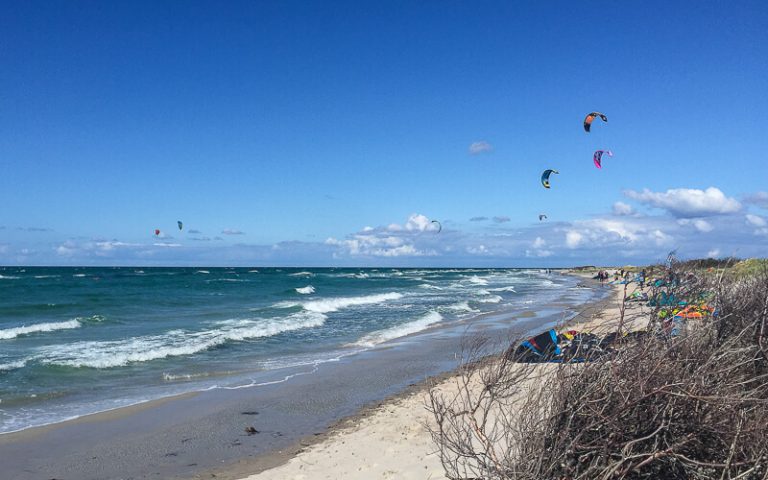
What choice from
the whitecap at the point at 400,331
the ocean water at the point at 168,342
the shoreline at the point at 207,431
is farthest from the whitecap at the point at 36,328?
the shoreline at the point at 207,431

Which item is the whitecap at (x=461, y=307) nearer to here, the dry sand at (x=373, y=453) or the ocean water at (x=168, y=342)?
the ocean water at (x=168, y=342)

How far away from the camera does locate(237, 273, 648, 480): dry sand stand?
6520 mm

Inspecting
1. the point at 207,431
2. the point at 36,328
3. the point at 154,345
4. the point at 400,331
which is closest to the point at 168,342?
the point at 154,345

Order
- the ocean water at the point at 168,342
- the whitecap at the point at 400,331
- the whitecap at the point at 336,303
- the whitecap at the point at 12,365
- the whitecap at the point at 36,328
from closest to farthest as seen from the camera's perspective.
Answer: the ocean water at the point at 168,342
the whitecap at the point at 12,365
the whitecap at the point at 400,331
the whitecap at the point at 36,328
the whitecap at the point at 336,303

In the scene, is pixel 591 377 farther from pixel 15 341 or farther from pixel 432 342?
pixel 15 341

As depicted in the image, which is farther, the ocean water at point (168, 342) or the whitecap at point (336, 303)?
the whitecap at point (336, 303)

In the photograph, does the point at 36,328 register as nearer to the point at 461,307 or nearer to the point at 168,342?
the point at 168,342

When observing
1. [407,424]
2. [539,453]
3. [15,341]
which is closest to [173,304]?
[15,341]

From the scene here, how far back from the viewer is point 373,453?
7.23 metres

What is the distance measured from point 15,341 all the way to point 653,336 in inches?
748

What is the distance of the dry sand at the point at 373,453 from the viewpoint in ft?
21.4

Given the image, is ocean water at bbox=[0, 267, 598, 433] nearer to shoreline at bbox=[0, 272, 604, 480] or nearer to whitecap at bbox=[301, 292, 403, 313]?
whitecap at bbox=[301, 292, 403, 313]

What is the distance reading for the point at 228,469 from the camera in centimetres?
696

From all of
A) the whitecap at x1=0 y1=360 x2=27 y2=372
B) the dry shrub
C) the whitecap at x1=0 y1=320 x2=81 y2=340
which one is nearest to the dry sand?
the dry shrub
